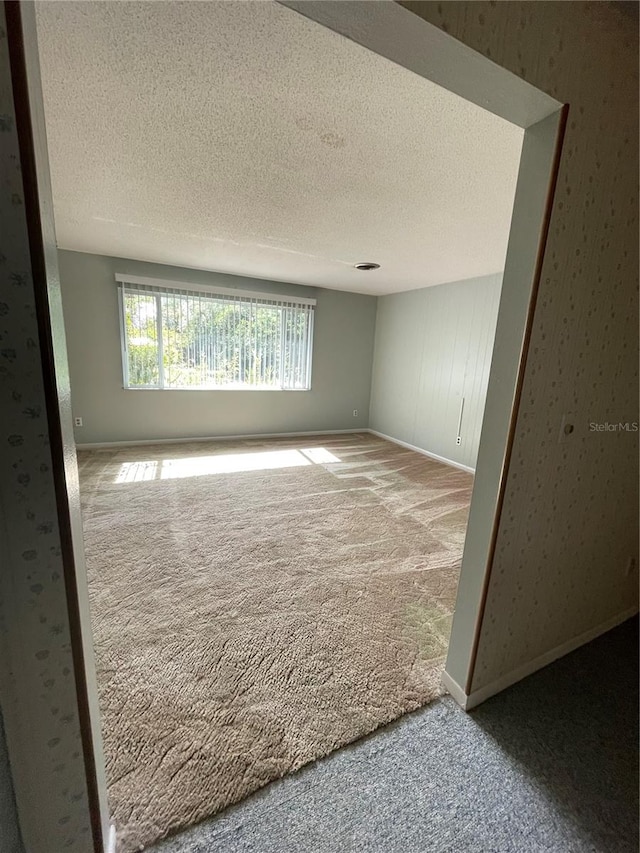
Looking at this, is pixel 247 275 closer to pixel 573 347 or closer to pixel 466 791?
pixel 573 347

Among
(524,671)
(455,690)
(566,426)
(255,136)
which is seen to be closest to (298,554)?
(455,690)

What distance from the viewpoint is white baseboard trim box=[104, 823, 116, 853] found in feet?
2.73

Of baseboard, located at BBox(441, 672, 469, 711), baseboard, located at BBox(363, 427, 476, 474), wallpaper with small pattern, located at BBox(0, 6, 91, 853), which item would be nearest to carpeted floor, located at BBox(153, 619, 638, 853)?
baseboard, located at BBox(441, 672, 469, 711)

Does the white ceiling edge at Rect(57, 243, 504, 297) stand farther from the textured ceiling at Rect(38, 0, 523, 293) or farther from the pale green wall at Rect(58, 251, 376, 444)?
the textured ceiling at Rect(38, 0, 523, 293)

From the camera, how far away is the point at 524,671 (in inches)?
57.4

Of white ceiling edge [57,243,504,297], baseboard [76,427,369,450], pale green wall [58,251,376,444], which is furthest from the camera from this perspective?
baseboard [76,427,369,450]

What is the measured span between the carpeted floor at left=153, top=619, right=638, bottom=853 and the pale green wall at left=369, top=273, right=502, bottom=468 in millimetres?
2640

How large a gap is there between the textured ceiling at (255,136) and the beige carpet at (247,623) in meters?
2.23

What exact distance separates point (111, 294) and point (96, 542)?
2986mm

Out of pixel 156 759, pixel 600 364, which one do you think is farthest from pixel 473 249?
pixel 156 759

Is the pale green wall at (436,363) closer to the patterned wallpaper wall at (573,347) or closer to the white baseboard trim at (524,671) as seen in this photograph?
the white baseboard trim at (524,671)

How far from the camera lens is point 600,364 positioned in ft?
4.06

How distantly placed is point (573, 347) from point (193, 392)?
164 inches

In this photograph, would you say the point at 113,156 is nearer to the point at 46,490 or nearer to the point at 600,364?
the point at 46,490
